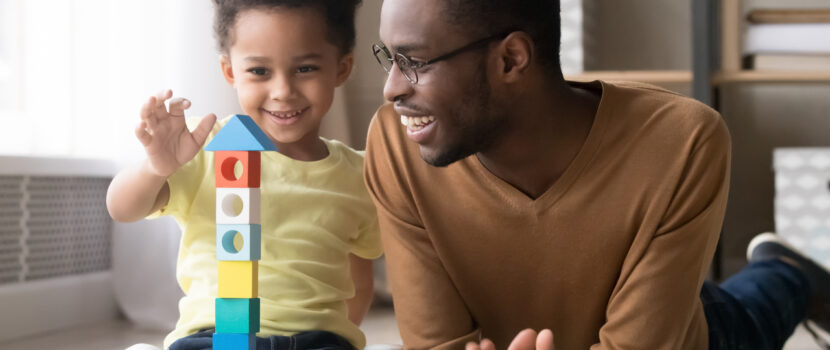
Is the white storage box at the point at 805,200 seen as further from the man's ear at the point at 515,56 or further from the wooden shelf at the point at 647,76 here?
the man's ear at the point at 515,56

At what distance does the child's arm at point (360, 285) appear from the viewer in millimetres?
1380

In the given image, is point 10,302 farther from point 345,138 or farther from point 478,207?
point 478,207

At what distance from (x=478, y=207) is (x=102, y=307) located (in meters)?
1.47

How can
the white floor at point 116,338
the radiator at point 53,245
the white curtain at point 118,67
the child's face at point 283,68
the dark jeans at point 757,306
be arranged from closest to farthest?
1. the child's face at point 283,68
2. the dark jeans at point 757,306
3. the white floor at point 116,338
4. the radiator at point 53,245
5. the white curtain at point 118,67

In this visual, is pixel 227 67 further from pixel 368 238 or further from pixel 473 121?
pixel 473 121

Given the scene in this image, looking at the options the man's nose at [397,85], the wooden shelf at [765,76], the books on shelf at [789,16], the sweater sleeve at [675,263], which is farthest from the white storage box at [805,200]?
the man's nose at [397,85]

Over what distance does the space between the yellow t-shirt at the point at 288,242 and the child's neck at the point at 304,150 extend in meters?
0.02

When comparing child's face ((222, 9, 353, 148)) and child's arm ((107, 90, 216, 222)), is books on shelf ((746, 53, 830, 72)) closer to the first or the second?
Result: child's face ((222, 9, 353, 148))

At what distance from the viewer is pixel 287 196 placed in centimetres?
118

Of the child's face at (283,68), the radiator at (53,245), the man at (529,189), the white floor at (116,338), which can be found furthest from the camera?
the radiator at (53,245)

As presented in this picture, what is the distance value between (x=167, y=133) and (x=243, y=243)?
193 millimetres

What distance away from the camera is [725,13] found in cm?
228

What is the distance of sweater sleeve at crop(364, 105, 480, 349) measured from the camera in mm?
1040

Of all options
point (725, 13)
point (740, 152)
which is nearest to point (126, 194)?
point (725, 13)
